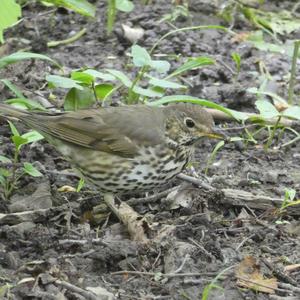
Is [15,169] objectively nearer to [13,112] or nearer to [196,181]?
[13,112]

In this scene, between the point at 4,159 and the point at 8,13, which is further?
the point at 4,159

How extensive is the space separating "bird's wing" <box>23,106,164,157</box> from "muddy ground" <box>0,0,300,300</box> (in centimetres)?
37

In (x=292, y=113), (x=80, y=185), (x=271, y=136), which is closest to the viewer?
(x=80, y=185)

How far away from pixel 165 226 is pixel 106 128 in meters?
0.75

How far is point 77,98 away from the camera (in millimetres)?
5973

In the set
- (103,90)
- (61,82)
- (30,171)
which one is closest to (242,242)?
(30,171)

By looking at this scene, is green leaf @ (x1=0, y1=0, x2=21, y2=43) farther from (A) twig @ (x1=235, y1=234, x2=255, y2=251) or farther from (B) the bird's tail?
(A) twig @ (x1=235, y1=234, x2=255, y2=251)

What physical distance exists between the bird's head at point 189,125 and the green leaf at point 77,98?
0.75 metres

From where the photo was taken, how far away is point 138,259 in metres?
4.65

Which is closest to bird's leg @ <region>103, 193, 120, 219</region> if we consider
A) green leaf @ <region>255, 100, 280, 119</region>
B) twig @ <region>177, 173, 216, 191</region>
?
twig @ <region>177, 173, 216, 191</region>

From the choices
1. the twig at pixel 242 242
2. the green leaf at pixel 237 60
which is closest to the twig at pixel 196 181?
the twig at pixel 242 242

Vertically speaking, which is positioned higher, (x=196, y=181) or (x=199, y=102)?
(x=199, y=102)

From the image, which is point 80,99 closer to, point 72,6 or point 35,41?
point 72,6

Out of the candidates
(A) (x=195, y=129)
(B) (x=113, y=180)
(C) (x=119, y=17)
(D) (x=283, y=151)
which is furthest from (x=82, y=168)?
(C) (x=119, y=17)
